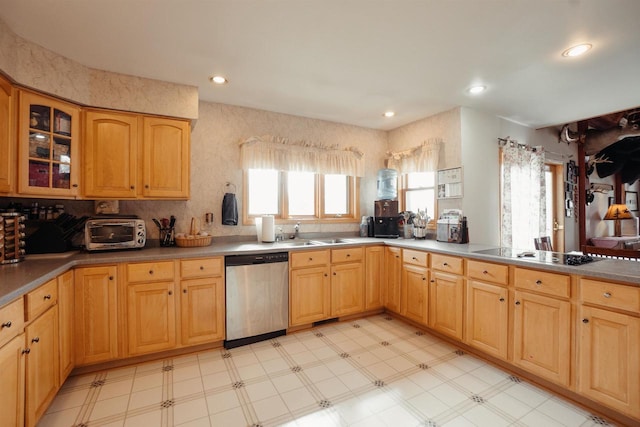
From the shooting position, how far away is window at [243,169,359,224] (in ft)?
11.4

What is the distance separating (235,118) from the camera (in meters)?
3.31

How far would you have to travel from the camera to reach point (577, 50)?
2.11 metres

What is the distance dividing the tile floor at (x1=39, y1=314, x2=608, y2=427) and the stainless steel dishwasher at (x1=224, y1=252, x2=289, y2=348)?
172 millimetres

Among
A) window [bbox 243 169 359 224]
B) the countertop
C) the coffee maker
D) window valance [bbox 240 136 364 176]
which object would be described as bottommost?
the countertop

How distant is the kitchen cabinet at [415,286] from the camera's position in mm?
2928

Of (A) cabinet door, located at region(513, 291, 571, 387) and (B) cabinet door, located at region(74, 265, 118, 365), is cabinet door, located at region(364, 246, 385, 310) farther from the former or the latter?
(B) cabinet door, located at region(74, 265, 118, 365)

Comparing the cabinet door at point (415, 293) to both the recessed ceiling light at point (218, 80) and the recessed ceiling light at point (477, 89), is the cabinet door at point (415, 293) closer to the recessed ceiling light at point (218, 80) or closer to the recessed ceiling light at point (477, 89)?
the recessed ceiling light at point (477, 89)

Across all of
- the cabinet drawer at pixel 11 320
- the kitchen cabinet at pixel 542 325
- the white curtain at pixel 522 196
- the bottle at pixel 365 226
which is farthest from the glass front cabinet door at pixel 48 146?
the white curtain at pixel 522 196

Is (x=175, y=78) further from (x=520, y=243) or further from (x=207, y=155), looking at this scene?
(x=520, y=243)

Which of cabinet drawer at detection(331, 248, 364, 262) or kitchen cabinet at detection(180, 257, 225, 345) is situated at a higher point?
cabinet drawer at detection(331, 248, 364, 262)

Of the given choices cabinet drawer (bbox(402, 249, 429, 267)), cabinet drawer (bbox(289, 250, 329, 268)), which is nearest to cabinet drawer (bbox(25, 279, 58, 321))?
cabinet drawer (bbox(289, 250, 329, 268))

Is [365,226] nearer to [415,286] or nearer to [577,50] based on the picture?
[415,286]

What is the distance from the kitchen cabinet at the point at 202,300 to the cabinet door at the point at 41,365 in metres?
0.83

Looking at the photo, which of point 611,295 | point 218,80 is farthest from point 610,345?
point 218,80
